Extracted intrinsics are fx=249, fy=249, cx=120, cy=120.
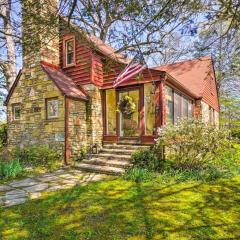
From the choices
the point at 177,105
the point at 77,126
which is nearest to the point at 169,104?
the point at 177,105

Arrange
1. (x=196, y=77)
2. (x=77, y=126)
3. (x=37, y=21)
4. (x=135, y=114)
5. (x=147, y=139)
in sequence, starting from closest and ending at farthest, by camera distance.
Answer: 1. (x=37, y=21)
2. (x=147, y=139)
3. (x=77, y=126)
4. (x=135, y=114)
5. (x=196, y=77)

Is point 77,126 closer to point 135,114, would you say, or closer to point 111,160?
point 111,160

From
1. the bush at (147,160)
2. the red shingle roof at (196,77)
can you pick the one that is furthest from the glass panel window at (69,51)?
the red shingle roof at (196,77)

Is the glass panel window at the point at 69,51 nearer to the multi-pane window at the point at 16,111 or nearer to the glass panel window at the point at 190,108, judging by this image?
the multi-pane window at the point at 16,111

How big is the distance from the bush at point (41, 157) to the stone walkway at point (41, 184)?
85cm

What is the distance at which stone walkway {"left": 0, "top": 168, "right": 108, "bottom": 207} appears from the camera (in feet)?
16.2

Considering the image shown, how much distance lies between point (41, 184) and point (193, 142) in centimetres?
421

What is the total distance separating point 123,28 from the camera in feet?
14.4

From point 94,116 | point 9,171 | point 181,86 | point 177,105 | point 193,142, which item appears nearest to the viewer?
point 9,171

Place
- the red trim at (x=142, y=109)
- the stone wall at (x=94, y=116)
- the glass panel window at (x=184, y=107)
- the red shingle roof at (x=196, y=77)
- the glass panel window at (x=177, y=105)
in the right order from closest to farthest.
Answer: the red trim at (x=142, y=109) < the stone wall at (x=94, y=116) < the glass panel window at (x=177, y=105) < the glass panel window at (x=184, y=107) < the red shingle roof at (x=196, y=77)

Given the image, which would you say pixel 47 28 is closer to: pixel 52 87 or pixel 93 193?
pixel 93 193

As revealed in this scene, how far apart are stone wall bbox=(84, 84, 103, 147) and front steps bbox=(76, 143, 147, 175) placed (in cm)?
57

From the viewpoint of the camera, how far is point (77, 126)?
372 inches

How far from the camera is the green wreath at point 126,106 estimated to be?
32.4 ft
